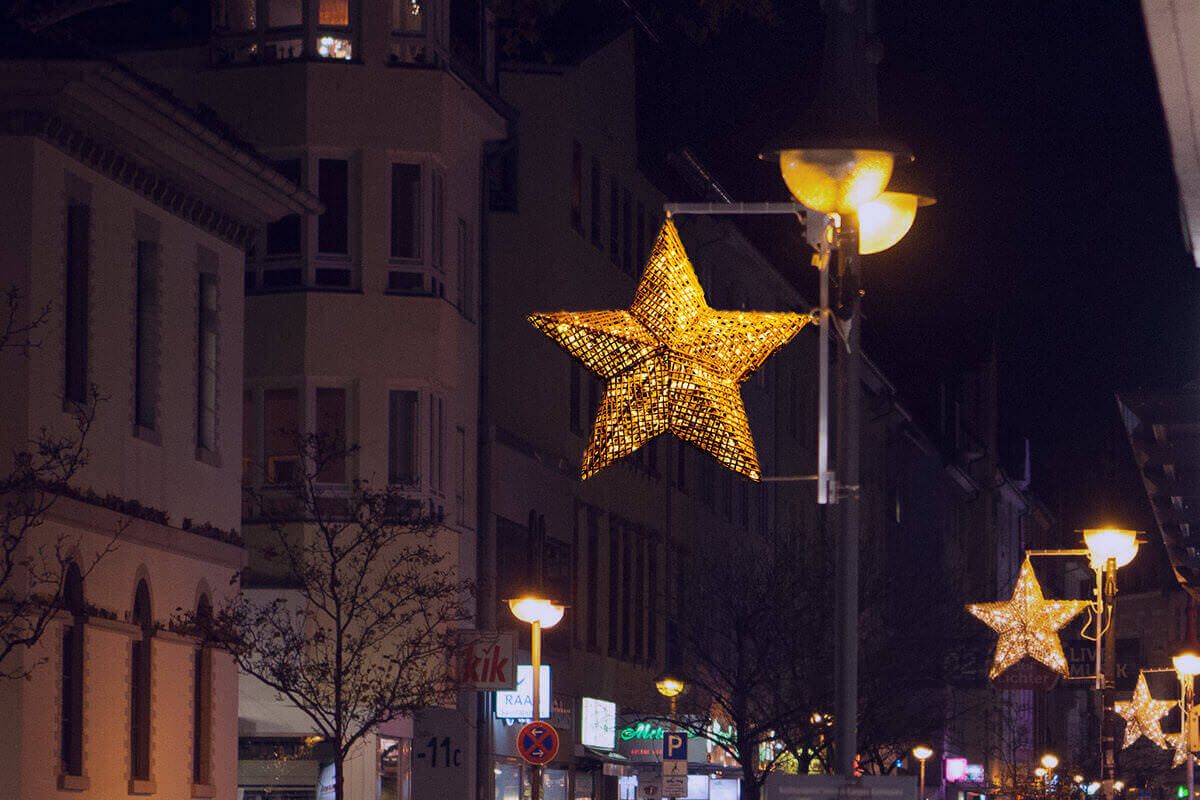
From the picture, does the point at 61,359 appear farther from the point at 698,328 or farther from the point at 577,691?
the point at 577,691

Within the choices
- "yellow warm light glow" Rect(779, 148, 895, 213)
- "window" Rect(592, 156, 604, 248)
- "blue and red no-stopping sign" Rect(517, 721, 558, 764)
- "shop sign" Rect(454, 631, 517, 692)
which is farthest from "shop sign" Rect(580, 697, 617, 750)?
"yellow warm light glow" Rect(779, 148, 895, 213)

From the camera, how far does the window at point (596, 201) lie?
162ft

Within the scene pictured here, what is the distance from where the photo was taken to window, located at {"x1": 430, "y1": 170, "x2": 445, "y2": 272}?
39.5 m

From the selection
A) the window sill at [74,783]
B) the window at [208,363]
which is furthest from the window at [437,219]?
the window sill at [74,783]

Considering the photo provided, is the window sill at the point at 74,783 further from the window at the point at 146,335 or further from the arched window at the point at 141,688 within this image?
the window at the point at 146,335

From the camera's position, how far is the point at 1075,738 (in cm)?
14688

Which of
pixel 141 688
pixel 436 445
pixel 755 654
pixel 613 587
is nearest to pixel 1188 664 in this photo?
pixel 436 445

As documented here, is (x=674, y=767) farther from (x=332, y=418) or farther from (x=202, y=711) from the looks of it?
(x=202, y=711)

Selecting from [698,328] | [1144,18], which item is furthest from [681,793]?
[1144,18]

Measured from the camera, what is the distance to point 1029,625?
3300 centimetres

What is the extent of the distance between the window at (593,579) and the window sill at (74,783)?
25.0 metres

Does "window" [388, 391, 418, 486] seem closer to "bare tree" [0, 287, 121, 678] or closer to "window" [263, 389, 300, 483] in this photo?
"window" [263, 389, 300, 483]

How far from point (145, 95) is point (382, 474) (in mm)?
13255

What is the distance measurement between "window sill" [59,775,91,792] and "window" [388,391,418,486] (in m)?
14.0
